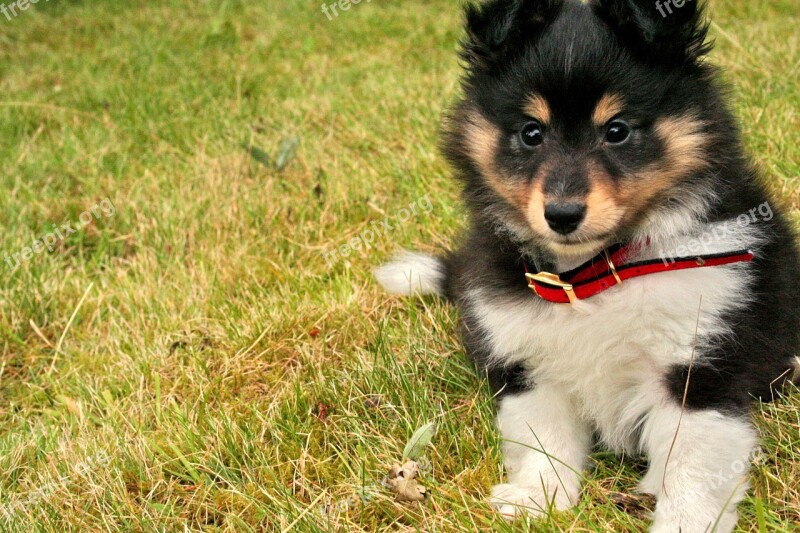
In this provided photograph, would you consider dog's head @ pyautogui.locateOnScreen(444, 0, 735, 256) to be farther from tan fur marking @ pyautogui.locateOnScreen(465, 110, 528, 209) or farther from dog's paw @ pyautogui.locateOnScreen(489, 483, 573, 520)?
dog's paw @ pyautogui.locateOnScreen(489, 483, 573, 520)

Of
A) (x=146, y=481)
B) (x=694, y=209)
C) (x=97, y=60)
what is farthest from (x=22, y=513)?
(x=97, y=60)

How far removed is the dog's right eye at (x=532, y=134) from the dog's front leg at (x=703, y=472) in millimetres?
897

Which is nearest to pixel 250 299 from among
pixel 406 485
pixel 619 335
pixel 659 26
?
pixel 406 485

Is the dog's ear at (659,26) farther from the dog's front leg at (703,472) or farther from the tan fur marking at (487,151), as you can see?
the dog's front leg at (703,472)

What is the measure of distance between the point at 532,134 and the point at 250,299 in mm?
1918

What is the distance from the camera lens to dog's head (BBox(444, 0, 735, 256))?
2.46m

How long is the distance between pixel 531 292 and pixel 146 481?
1.46m

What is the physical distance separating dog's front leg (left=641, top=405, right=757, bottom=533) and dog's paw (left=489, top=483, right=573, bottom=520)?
0.31m

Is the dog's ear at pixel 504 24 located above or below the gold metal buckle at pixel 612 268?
above

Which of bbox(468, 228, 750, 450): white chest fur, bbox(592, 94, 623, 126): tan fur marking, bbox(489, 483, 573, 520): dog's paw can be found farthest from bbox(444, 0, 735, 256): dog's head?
bbox(489, 483, 573, 520): dog's paw

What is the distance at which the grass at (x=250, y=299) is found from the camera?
9.16 ft

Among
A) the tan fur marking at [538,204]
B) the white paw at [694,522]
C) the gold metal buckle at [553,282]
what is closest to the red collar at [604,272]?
the gold metal buckle at [553,282]

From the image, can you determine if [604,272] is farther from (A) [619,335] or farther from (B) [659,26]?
(B) [659,26]

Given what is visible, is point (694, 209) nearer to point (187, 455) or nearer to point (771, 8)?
point (187, 455)
